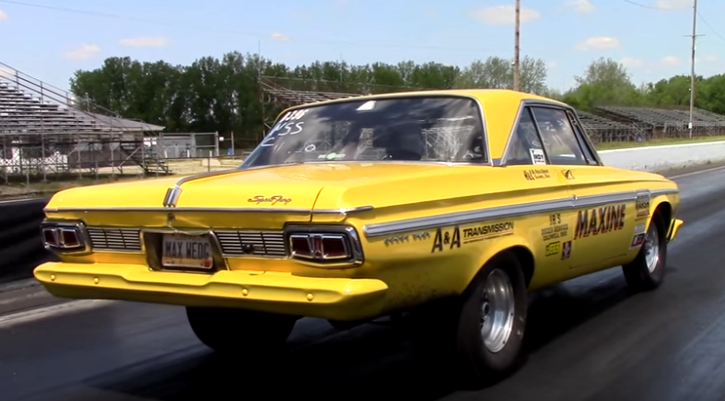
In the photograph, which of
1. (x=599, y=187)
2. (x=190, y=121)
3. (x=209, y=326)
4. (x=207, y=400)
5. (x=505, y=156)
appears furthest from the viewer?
(x=190, y=121)

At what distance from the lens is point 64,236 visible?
4664 mm

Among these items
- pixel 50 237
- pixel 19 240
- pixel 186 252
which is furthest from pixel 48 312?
pixel 186 252

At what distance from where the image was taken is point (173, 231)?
13.8 feet

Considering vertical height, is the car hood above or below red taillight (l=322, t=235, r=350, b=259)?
above

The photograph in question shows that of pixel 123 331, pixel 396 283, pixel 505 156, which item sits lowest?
pixel 123 331

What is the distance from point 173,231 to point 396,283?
3.95 ft

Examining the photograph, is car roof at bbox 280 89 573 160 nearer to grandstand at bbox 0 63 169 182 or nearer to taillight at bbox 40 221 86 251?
taillight at bbox 40 221 86 251

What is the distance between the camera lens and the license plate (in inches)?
163

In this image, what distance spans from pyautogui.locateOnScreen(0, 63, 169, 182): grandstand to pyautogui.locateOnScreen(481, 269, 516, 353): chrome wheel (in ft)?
102

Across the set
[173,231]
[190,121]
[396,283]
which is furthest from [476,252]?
[190,121]

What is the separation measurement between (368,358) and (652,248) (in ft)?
10.8

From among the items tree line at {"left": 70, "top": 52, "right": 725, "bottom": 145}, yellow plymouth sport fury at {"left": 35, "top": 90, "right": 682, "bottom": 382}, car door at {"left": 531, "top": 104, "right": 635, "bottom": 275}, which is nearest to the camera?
yellow plymouth sport fury at {"left": 35, "top": 90, "right": 682, "bottom": 382}

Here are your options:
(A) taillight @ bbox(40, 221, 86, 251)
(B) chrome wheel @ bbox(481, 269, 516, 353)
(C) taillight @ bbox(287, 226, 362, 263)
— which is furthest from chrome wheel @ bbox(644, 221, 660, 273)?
(A) taillight @ bbox(40, 221, 86, 251)

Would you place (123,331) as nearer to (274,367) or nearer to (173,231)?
(274,367)
